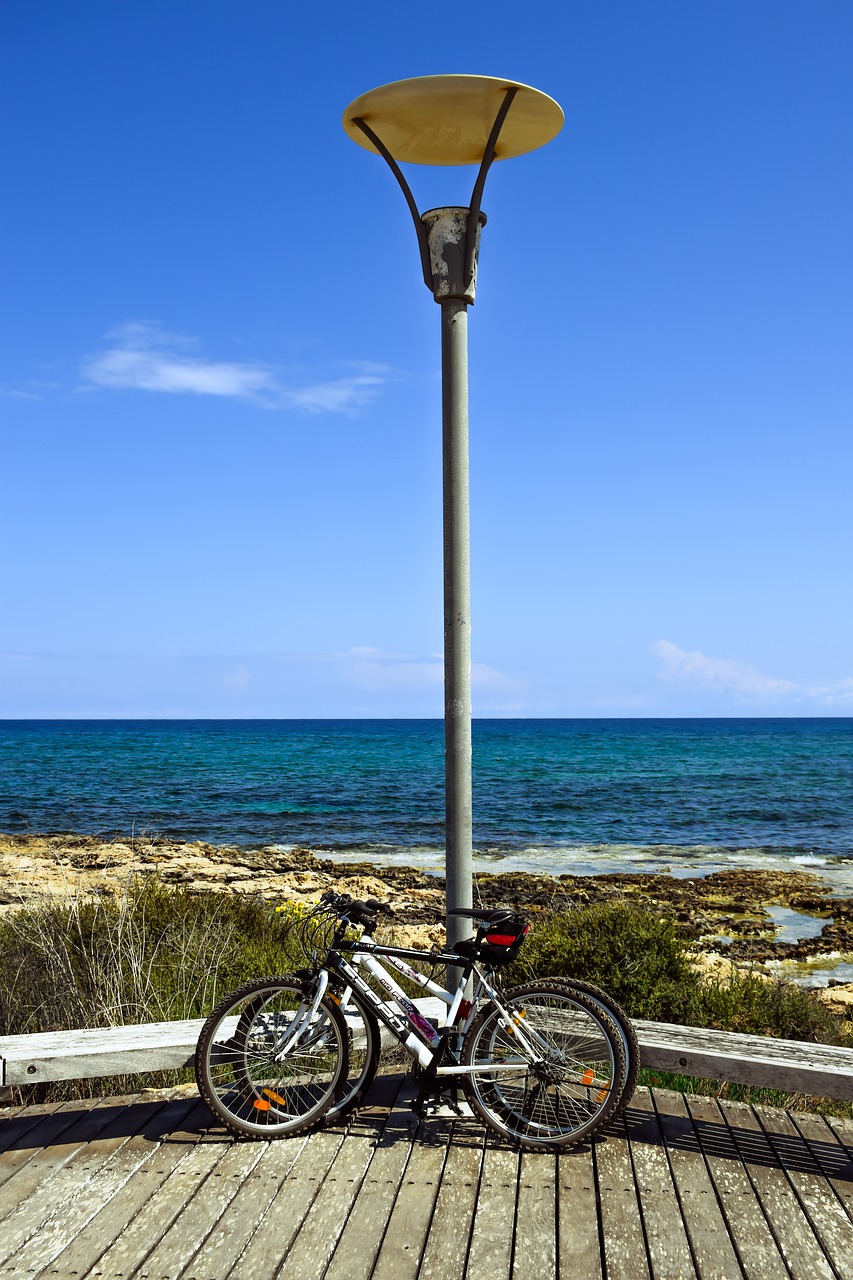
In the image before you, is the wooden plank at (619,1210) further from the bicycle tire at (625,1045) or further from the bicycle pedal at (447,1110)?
the bicycle pedal at (447,1110)

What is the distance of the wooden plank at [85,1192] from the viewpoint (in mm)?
3260

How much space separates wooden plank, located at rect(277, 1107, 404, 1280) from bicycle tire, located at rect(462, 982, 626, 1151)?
437 millimetres

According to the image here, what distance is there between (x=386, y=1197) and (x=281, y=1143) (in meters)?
0.61

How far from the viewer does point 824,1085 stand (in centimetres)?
397

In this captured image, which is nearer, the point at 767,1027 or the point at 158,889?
the point at 767,1027

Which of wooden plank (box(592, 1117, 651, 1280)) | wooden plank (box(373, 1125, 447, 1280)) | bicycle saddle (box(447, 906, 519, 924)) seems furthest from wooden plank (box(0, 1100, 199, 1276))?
wooden plank (box(592, 1117, 651, 1280))

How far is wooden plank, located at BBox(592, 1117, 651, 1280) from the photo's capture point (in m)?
3.22

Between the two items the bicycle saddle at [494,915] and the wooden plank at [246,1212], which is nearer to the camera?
the wooden plank at [246,1212]

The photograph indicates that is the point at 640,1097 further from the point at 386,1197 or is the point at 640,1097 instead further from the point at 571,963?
the point at 571,963

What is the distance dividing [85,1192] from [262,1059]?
2.58ft

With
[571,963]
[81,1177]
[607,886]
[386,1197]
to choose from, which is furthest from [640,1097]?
[607,886]

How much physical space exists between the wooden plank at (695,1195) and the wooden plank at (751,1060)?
0.84 feet

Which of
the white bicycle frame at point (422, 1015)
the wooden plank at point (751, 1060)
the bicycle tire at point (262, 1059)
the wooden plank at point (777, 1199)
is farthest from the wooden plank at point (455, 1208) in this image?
the wooden plank at point (777, 1199)

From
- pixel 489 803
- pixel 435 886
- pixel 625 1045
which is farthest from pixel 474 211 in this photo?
pixel 489 803
